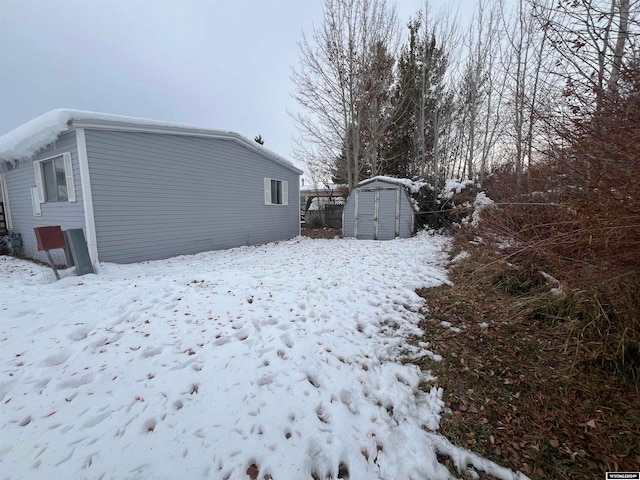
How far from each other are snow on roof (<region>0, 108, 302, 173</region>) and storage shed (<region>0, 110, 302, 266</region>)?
23 millimetres

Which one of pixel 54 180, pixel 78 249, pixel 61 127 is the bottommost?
pixel 78 249

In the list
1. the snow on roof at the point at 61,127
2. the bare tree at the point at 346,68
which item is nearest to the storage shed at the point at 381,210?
the bare tree at the point at 346,68

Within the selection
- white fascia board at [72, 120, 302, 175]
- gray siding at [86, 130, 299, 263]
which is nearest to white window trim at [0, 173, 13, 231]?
gray siding at [86, 130, 299, 263]

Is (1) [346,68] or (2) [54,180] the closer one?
(2) [54,180]

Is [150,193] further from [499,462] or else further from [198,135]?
[499,462]

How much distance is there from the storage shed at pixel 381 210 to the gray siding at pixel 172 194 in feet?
12.7

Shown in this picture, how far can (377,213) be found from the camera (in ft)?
38.9

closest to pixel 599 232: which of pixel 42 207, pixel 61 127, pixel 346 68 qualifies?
pixel 61 127

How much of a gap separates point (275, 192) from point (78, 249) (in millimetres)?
7251

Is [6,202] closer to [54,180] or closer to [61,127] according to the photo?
[54,180]

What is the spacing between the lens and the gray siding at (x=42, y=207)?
20.6 feet

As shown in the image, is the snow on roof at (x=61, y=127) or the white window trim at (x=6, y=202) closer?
the snow on roof at (x=61, y=127)

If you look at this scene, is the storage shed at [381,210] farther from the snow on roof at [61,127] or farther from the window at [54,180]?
the window at [54,180]

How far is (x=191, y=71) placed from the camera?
34.4ft
